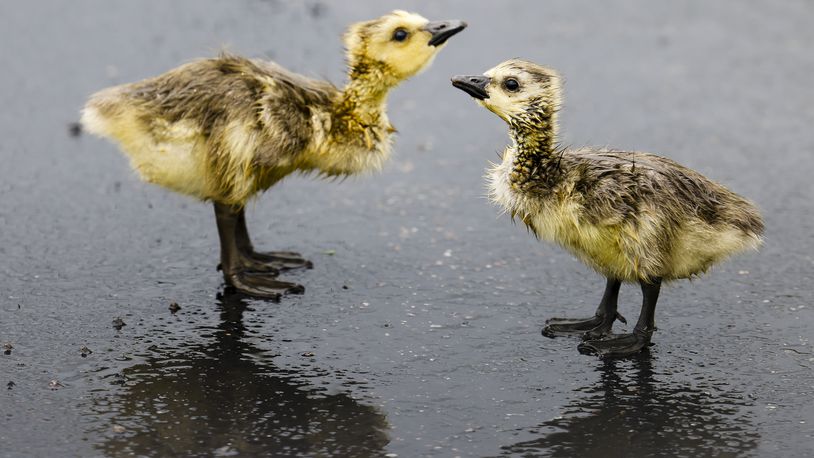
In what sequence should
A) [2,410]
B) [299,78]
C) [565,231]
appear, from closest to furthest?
[2,410] < [565,231] < [299,78]

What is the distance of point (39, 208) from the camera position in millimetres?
7148

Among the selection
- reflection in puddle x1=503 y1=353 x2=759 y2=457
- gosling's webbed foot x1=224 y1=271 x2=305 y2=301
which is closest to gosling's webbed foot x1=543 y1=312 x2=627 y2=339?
reflection in puddle x1=503 y1=353 x2=759 y2=457

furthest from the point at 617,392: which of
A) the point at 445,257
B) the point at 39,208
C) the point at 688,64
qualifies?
the point at 688,64

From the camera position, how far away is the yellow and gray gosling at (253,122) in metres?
5.88

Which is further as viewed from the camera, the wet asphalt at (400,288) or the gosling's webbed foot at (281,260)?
the gosling's webbed foot at (281,260)

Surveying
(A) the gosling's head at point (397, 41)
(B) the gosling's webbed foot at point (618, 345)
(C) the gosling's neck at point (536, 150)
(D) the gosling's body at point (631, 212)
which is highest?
(A) the gosling's head at point (397, 41)

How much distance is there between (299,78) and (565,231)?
1.78 metres

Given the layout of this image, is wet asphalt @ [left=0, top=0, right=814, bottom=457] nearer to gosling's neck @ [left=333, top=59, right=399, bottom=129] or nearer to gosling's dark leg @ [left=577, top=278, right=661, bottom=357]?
gosling's dark leg @ [left=577, top=278, right=661, bottom=357]

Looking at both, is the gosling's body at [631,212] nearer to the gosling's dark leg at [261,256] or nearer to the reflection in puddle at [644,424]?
the reflection in puddle at [644,424]

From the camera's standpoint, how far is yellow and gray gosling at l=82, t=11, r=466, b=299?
19.3 feet

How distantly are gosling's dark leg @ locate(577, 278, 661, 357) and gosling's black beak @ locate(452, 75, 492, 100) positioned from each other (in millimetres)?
1130

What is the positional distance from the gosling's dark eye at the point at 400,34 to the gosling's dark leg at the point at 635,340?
1.85m

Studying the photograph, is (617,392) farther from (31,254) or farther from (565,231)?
(31,254)

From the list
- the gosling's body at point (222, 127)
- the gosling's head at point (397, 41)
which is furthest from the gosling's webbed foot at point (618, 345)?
the gosling's head at point (397, 41)
